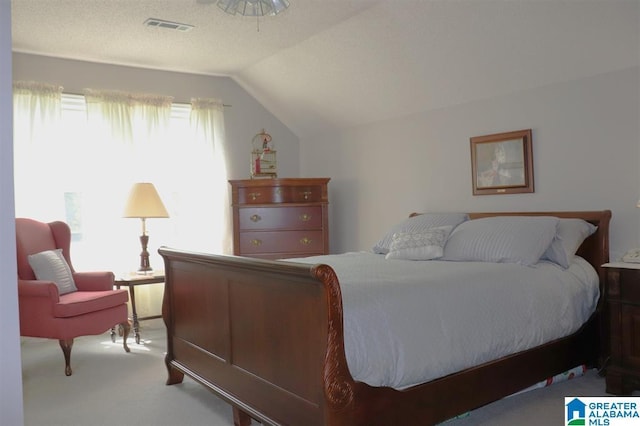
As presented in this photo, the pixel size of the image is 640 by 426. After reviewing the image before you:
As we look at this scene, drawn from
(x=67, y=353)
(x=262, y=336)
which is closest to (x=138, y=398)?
(x=67, y=353)

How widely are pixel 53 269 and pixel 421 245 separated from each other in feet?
8.63

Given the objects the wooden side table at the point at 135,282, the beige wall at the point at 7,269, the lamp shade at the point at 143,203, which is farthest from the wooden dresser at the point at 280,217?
the beige wall at the point at 7,269

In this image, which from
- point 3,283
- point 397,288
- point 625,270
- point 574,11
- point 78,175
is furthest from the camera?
point 78,175

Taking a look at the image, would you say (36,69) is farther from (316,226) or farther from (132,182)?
(316,226)

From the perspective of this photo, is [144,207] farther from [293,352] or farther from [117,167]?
[293,352]

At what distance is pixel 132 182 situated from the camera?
16.4ft

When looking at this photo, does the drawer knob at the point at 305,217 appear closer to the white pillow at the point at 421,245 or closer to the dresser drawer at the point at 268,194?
the dresser drawer at the point at 268,194

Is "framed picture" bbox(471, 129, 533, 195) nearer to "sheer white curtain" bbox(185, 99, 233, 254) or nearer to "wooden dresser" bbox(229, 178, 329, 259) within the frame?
"wooden dresser" bbox(229, 178, 329, 259)

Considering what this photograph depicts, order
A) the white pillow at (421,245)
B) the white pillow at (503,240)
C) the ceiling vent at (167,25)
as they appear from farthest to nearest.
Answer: the ceiling vent at (167,25) < the white pillow at (421,245) < the white pillow at (503,240)

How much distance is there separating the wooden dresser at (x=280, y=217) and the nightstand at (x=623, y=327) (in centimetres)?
273

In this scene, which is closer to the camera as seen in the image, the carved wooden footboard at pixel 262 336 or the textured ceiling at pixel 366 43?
the carved wooden footboard at pixel 262 336

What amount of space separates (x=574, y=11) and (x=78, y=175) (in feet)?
13.5

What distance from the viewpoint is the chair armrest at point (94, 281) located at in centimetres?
410

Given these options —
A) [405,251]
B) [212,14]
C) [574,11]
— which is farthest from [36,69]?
[574,11]
